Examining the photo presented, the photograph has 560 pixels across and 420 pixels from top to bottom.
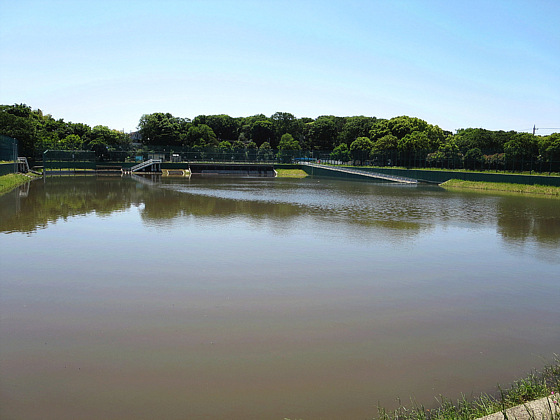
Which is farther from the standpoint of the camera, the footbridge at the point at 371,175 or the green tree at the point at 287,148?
the green tree at the point at 287,148

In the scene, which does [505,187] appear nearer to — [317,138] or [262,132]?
[317,138]

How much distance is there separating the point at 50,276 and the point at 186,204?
1462 centimetres

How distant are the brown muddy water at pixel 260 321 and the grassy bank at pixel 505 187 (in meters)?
26.2

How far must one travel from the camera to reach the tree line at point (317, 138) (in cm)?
4878

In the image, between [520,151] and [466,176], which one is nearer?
[520,151]

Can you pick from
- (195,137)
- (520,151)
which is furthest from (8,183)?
(195,137)

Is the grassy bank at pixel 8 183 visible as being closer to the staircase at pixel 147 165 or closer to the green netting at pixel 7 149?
the green netting at pixel 7 149

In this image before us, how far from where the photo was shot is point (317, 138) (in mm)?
110188

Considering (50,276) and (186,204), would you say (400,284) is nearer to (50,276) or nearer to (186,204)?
(50,276)

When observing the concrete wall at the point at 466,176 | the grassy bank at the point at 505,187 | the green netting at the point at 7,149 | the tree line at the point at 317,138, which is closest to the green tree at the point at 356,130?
the tree line at the point at 317,138

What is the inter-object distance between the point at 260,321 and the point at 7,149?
4567 centimetres

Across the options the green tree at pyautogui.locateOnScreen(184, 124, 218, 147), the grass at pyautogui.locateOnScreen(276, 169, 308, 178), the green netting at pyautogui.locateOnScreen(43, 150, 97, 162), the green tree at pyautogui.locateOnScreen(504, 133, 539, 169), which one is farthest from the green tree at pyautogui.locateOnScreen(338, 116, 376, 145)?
the green netting at pyautogui.locateOnScreen(43, 150, 97, 162)

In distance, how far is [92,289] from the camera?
8648 millimetres

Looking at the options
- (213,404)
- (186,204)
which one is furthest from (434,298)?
(186,204)
